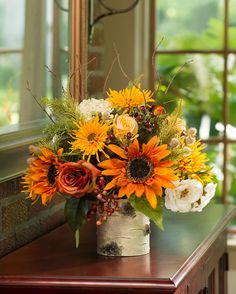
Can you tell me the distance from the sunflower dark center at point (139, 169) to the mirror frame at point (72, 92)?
356 mm

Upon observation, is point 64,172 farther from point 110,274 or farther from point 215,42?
point 215,42

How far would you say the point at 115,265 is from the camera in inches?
85.4

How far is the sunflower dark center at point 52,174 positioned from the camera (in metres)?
2.18

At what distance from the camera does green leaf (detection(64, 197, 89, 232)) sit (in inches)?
85.7

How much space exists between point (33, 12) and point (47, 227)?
651 millimetres

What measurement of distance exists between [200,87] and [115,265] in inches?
85.3

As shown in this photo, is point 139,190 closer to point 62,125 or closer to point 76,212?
point 76,212

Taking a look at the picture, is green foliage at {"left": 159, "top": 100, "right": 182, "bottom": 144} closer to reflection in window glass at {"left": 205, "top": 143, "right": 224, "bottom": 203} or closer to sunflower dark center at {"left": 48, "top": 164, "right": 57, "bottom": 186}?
sunflower dark center at {"left": 48, "top": 164, "right": 57, "bottom": 186}

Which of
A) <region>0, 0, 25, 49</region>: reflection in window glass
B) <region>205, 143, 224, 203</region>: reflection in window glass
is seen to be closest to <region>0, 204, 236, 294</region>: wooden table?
<region>0, 0, 25, 49</region>: reflection in window glass

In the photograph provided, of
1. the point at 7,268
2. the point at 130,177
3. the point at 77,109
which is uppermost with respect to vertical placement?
the point at 77,109

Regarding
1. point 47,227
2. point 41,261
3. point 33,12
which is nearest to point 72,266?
point 41,261

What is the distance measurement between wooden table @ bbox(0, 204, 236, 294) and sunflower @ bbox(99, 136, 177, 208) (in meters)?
0.18

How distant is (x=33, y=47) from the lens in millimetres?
2576

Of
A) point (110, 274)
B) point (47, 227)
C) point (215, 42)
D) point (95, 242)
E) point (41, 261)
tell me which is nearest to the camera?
point (110, 274)
